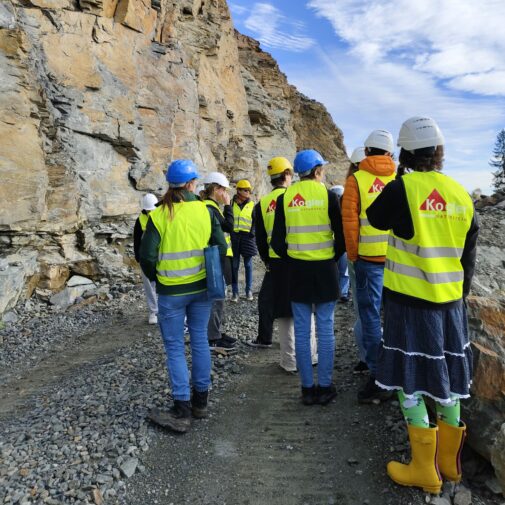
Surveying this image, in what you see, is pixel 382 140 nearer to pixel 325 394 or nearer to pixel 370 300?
pixel 370 300

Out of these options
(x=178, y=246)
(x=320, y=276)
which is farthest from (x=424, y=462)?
(x=178, y=246)

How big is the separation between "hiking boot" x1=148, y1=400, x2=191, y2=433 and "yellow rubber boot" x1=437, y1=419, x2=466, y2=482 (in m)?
2.09

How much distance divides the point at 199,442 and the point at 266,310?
2544 mm

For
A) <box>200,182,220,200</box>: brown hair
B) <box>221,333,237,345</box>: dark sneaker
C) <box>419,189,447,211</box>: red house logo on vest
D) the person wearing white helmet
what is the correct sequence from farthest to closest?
<box>221,333,237,345</box>: dark sneaker < the person wearing white helmet < <box>200,182,220,200</box>: brown hair < <box>419,189,447,211</box>: red house logo on vest

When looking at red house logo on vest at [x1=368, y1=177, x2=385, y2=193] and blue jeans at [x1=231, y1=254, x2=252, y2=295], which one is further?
blue jeans at [x1=231, y1=254, x2=252, y2=295]

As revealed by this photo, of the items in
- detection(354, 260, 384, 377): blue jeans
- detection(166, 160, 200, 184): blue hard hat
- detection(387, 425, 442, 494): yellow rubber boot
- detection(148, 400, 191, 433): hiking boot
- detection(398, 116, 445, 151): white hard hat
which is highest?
detection(398, 116, 445, 151): white hard hat

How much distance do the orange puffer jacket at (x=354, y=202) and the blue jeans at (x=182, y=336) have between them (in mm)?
1398

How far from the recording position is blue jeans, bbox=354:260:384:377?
157 inches

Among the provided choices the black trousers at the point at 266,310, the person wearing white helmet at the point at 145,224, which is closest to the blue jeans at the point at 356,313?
the black trousers at the point at 266,310

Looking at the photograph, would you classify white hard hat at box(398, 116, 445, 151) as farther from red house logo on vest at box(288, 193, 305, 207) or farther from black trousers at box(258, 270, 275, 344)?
black trousers at box(258, 270, 275, 344)

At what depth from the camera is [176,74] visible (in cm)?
1400

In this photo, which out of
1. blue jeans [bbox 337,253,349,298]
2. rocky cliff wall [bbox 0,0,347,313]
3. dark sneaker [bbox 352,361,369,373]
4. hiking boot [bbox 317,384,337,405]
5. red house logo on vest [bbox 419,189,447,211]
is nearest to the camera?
red house logo on vest [bbox 419,189,447,211]

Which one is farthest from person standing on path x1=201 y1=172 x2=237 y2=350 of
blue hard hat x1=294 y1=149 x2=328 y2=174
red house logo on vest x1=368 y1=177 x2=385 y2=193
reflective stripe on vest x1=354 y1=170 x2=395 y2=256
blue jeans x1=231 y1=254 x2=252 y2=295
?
blue jeans x1=231 y1=254 x2=252 y2=295

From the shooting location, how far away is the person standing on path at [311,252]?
13.0 feet
